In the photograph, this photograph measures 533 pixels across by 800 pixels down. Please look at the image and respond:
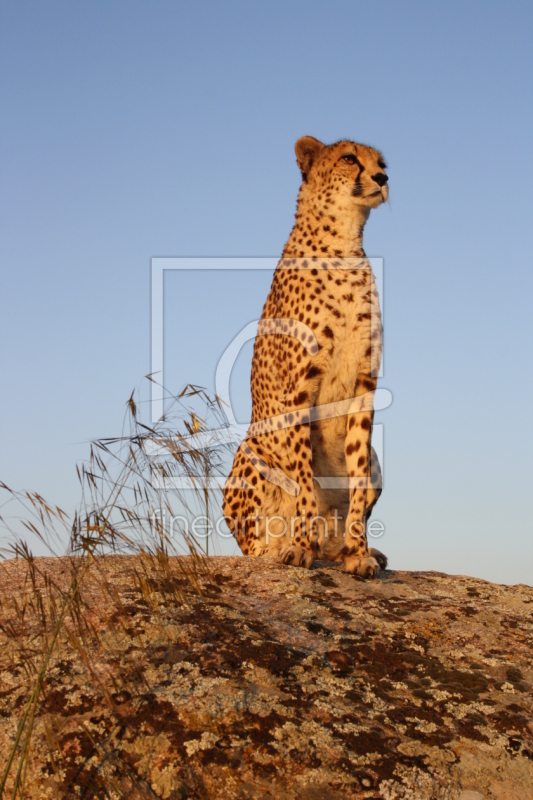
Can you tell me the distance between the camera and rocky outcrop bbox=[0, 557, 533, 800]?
1730 mm

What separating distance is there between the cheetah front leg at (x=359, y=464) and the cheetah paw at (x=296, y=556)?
1.41 ft

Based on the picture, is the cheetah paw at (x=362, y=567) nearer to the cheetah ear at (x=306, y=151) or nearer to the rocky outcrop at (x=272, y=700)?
the rocky outcrop at (x=272, y=700)

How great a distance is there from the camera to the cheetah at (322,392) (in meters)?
4.60

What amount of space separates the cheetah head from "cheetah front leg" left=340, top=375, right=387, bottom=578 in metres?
1.23

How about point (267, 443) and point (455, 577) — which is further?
point (267, 443)

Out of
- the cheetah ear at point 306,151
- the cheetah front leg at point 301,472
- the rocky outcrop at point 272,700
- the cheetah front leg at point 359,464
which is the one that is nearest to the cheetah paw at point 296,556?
the cheetah front leg at point 301,472

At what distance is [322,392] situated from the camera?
469cm

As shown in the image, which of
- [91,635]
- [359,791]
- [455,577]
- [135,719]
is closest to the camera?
[359,791]

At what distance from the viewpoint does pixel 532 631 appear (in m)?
2.85

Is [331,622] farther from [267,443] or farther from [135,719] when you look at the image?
[267,443]

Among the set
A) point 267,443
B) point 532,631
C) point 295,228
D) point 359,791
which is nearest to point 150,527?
point 359,791

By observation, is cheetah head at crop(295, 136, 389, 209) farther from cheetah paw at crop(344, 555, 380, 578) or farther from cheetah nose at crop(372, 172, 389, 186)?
cheetah paw at crop(344, 555, 380, 578)

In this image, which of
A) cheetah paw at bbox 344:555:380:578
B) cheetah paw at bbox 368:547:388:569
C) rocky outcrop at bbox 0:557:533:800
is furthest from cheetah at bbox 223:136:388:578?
rocky outcrop at bbox 0:557:533:800

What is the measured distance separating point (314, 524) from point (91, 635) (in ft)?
7.67
